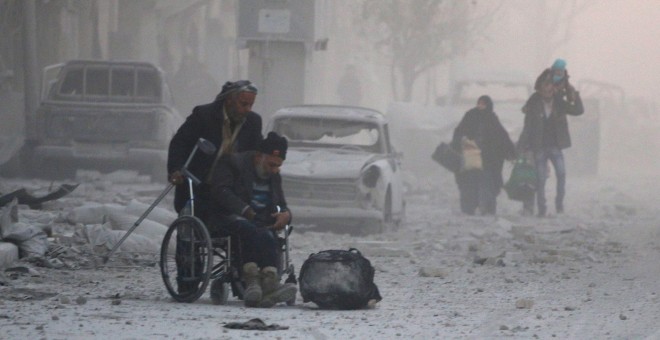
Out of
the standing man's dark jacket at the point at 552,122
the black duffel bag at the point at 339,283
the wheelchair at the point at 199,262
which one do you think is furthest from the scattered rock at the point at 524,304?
the standing man's dark jacket at the point at 552,122

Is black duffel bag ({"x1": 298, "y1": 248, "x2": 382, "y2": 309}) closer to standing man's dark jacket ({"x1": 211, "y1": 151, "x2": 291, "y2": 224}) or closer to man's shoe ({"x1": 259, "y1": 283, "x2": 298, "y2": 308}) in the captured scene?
man's shoe ({"x1": 259, "y1": 283, "x2": 298, "y2": 308})

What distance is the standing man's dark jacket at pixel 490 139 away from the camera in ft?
62.6

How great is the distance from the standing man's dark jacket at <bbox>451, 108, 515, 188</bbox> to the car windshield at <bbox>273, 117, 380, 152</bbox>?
302cm

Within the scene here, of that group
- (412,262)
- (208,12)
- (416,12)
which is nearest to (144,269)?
(412,262)

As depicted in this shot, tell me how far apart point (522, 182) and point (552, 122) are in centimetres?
85

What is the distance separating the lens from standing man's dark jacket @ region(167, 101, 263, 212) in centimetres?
933

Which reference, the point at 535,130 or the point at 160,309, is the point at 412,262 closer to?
the point at 160,309

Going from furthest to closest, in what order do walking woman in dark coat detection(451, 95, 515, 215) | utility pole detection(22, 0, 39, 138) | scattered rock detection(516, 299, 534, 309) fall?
utility pole detection(22, 0, 39, 138) → walking woman in dark coat detection(451, 95, 515, 215) → scattered rock detection(516, 299, 534, 309)

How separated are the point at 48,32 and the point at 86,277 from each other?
20628 millimetres

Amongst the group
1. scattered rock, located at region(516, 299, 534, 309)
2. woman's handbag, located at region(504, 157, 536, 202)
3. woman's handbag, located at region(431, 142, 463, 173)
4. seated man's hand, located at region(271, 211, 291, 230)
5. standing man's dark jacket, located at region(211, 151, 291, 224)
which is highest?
standing man's dark jacket, located at region(211, 151, 291, 224)

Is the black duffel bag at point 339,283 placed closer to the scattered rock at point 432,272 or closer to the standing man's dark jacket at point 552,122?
the scattered rock at point 432,272

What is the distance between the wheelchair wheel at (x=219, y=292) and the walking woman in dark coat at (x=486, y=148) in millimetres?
10140

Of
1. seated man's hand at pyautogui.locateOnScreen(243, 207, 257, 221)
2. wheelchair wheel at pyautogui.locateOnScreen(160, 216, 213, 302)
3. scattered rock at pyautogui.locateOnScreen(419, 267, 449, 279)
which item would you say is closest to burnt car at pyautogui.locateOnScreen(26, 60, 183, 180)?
scattered rock at pyautogui.locateOnScreen(419, 267, 449, 279)

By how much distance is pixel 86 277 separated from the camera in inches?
419
